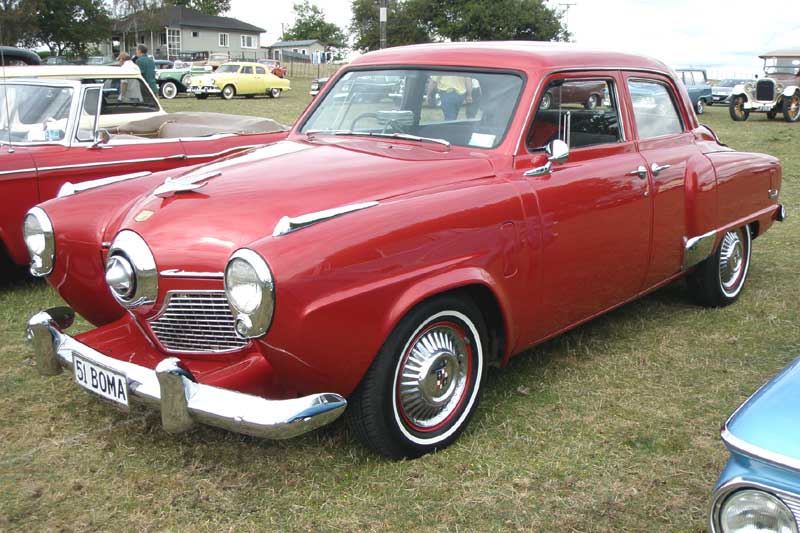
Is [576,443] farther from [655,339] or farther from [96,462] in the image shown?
[96,462]

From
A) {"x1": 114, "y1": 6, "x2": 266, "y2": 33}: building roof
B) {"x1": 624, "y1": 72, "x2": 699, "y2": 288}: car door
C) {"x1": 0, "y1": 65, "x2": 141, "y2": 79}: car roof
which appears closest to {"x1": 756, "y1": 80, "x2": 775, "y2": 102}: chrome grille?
{"x1": 0, "y1": 65, "x2": 141, "y2": 79}: car roof

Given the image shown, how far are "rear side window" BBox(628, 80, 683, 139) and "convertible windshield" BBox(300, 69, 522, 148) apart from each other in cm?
100

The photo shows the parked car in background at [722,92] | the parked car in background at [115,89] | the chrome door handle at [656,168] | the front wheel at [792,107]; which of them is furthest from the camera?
the parked car in background at [722,92]

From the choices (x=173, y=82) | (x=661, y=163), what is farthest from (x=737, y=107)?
(x=661, y=163)

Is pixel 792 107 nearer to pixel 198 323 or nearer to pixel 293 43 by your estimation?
pixel 198 323

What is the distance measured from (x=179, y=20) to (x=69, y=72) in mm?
66873

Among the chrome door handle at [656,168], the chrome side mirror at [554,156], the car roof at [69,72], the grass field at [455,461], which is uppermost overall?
the car roof at [69,72]

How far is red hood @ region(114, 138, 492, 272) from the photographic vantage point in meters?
2.88

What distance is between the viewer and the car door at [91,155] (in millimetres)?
5344

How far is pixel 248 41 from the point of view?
75938mm

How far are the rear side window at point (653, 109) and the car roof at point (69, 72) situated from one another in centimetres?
509

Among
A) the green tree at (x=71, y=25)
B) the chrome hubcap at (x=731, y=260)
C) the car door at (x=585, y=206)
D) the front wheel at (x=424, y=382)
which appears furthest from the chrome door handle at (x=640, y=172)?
the green tree at (x=71, y=25)

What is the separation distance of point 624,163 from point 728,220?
1229 millimetres

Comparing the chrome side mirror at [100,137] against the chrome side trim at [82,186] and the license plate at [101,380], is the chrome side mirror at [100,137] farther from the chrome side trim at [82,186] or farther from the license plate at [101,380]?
the license plate at [101,380]
